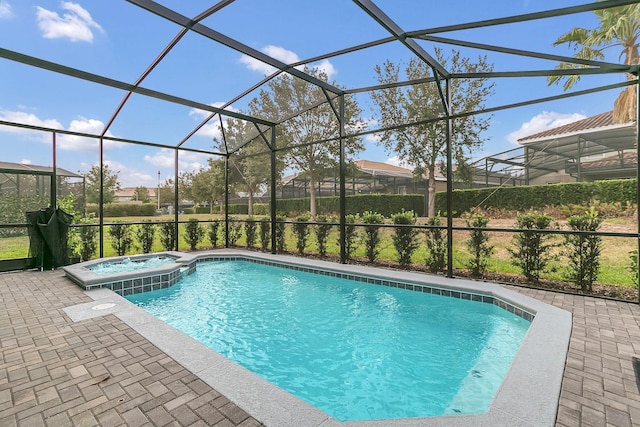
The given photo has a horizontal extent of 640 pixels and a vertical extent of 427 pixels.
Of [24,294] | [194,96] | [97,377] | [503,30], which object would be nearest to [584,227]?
[503,30]

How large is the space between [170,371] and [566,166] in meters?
6.78

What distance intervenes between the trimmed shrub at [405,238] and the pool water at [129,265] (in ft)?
15.9

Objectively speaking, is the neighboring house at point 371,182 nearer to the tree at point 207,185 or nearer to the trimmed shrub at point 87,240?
the tree at point 207,185

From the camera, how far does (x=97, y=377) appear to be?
2260mm

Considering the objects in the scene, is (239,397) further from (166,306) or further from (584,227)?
(584,227)

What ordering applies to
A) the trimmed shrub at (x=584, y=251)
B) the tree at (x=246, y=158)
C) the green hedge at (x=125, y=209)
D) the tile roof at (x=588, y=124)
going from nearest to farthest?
the trimmed shrub at (x=584, y=251), the tile roof at (x=588, y=124), the tree at (x=246, y=158), the green hedge at (x=125, y=209)

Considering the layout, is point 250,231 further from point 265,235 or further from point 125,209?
point 125,209

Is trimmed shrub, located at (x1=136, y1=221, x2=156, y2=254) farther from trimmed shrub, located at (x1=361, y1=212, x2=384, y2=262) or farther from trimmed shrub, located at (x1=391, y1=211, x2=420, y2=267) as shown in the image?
trimmed shrub, located at (x1=391, y1=211, x2=420, y2=267)

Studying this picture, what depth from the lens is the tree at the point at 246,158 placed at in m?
8.56

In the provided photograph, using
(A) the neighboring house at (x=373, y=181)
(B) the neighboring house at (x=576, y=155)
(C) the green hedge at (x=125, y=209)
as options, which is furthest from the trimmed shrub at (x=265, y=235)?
(C) the green hedge at (x=125, y=209)

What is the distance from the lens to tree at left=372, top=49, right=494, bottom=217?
8742 millimetres

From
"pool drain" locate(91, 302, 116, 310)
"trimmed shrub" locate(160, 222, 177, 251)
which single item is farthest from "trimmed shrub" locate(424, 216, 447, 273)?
"trimmed shrub" locate(160, 222, 177, 251)

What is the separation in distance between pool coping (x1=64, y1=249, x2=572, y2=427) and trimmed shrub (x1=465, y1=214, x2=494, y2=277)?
1604mm

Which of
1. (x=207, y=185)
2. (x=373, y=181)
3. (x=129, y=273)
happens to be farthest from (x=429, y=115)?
(x=207, y=185)
